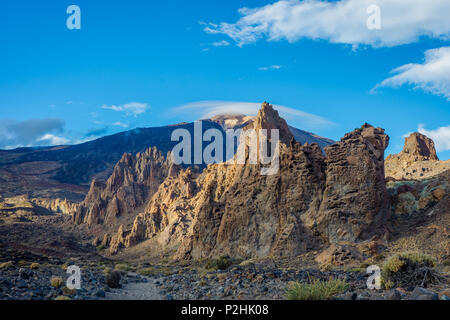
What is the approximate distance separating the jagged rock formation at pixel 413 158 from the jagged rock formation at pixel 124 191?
56.1 meters

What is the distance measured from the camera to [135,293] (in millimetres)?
22562

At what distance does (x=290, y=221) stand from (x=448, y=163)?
81.8ft

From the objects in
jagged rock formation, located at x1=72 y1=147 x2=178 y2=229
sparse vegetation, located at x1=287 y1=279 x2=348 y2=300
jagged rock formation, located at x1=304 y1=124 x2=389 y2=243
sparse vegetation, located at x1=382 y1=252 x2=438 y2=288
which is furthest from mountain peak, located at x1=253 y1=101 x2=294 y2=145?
jagged rock formation, located at x1=72 y1=147 x2=178 y2=229

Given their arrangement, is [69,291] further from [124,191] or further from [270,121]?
[124,191]

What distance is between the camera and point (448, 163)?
150 ft

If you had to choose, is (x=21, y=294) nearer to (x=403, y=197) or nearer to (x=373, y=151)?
(x=373, y=151)

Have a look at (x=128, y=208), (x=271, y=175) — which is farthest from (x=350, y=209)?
(x=128, y=208)

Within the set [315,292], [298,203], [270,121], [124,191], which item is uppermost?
[270,121]

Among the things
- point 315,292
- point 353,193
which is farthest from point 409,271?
point 353,193

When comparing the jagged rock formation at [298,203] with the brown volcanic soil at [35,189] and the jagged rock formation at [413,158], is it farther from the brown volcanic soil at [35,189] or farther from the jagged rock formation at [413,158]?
the brown volcanic soil at [35,189]

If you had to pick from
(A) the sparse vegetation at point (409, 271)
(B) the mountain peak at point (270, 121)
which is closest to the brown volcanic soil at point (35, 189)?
(B) the mountain peak at point (270, 121)

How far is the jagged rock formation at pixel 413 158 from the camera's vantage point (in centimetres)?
4892

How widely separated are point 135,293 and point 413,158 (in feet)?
148

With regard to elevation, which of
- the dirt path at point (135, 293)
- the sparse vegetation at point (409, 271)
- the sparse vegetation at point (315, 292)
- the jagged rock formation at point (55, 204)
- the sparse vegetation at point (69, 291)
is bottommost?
the dirt path at point (135, 293)
